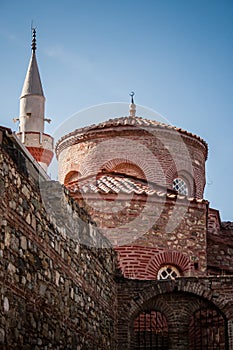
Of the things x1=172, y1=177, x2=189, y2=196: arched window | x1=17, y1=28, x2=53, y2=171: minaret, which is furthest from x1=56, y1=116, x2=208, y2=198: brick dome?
x1=17, y1=28, x2=53, y2=171: minaret

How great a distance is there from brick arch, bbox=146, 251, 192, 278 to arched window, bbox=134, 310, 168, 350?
8.81 ft

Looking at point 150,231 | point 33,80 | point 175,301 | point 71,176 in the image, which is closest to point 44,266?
point 175,301

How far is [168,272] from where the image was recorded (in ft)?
65.8

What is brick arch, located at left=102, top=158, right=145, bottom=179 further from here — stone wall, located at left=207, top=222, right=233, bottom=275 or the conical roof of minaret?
the conical roof of minaret

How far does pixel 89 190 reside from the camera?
20.1 m

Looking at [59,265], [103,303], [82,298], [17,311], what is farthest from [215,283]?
[17,311]

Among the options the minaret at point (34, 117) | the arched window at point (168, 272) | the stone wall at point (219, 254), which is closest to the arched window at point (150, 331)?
the arched window at point (168, 272)

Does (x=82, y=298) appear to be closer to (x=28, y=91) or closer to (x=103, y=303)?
(x=103, y=303)

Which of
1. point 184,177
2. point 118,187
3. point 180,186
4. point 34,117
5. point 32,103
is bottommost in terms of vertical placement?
point 118,187

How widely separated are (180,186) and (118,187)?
14.6 feet

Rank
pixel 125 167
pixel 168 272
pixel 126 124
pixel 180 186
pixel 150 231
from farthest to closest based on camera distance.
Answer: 1. pixel 180 186
2. pixel 125 167
3. pixel 126 124
4. pixel 168 272
5. pixel 150 231

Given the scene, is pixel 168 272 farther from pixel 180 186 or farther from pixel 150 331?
pixel 180 186

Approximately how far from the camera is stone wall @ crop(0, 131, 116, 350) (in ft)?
29.2

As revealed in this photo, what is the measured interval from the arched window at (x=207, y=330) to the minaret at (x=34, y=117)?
6511 millimetres
